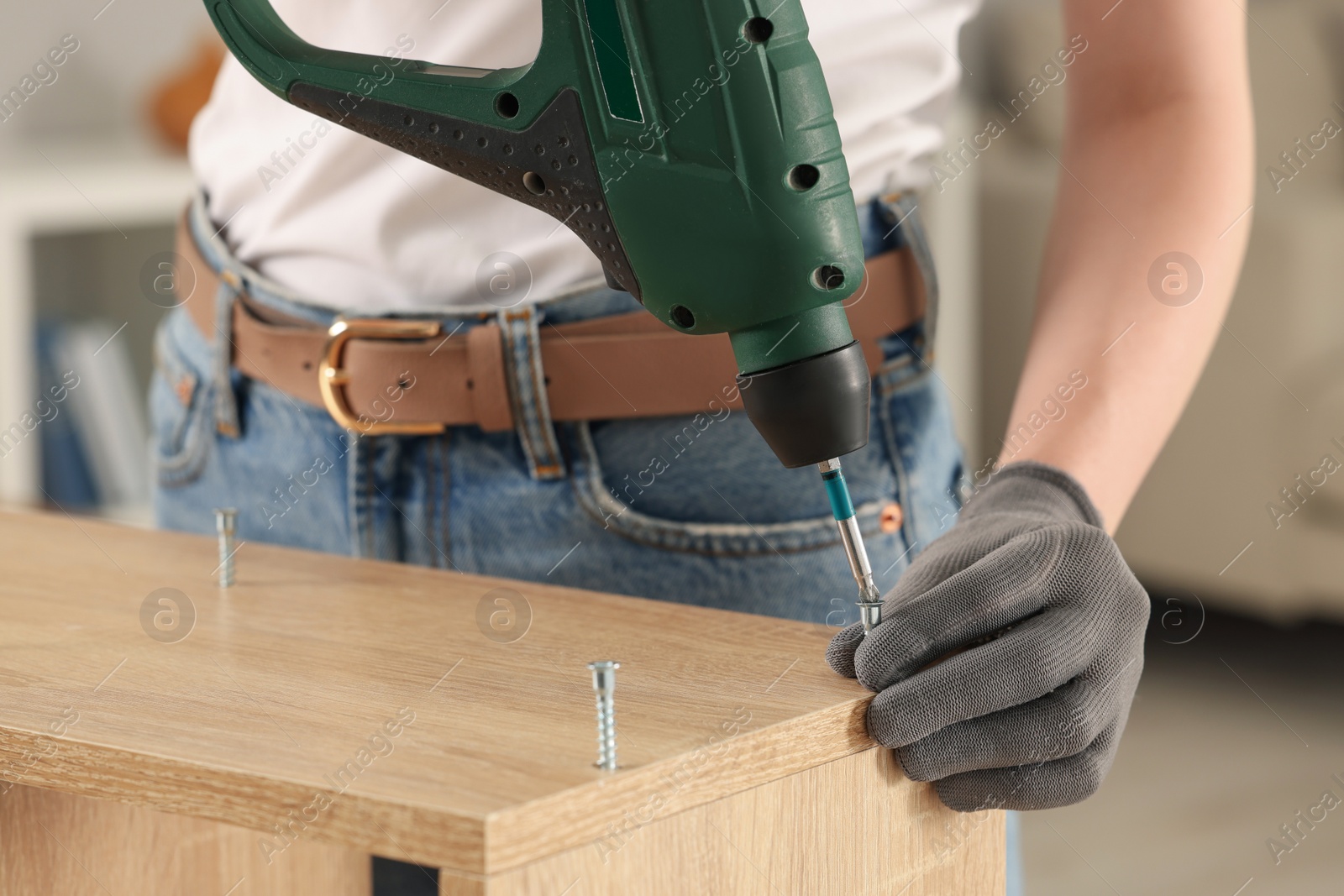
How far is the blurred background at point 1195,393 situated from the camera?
6.43 ft

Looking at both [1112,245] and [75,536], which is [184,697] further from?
[1112,245]

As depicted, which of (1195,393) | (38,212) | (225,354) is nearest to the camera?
(225,354)

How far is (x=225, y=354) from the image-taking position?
31.0 inches

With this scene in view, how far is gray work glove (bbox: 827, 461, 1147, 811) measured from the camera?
481 millimetres

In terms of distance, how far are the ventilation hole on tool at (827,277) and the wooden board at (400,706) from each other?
150 mm

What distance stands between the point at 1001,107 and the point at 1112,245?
7.50 ft

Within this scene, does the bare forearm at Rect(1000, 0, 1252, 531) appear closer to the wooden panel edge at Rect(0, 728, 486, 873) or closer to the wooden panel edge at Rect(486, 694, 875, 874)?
the wooden panel edge at Rect(486, 694, 875, 874)

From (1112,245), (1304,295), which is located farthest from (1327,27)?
(1112,245)

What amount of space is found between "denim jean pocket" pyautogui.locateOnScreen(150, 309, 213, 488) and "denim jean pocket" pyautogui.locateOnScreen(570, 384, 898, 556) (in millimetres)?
260

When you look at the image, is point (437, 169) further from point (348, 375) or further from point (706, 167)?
point (706, 167)

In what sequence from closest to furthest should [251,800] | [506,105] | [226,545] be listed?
1. [251,800]
2. [506,105]
3. [226,545]

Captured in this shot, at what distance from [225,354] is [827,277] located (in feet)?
1.43

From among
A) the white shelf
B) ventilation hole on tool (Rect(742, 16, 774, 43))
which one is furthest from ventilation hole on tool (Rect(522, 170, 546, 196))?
the white shelf

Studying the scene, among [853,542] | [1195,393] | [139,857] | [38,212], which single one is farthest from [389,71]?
[1195,393]
